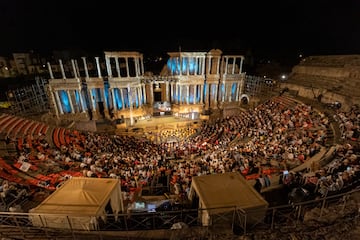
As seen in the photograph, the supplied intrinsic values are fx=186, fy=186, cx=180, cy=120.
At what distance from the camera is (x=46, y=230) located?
612 centimetres

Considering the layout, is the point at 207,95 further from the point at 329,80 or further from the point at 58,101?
the point at 58,101

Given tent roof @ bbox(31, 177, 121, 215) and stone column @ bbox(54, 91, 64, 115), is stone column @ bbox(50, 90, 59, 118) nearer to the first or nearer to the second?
stone column @ bbox(54, 91, 64, 115)

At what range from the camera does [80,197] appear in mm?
7086

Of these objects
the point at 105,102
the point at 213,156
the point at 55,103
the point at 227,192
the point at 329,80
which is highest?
the point at 329,80

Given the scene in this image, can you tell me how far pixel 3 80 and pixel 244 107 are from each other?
55.4 metres

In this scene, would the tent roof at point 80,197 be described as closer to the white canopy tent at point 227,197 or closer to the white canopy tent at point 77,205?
the white canopy tent at point 77,205

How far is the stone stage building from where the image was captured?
2821cm

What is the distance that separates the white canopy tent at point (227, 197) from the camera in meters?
6.48

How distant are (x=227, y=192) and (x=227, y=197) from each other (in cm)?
27

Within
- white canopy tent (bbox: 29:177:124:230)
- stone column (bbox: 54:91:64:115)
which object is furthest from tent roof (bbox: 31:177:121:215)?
stone column (bbox: 54:91:64:115)

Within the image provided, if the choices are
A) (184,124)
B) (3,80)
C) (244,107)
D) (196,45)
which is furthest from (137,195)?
(196,45)

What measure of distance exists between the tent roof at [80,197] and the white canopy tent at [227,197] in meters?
3.67

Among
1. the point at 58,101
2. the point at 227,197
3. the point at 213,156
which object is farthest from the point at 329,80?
the point at 58,101

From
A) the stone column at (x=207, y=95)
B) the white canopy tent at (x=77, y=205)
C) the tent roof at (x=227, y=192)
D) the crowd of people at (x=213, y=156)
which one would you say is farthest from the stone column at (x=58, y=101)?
the tent roof at (x=227, y=192)
